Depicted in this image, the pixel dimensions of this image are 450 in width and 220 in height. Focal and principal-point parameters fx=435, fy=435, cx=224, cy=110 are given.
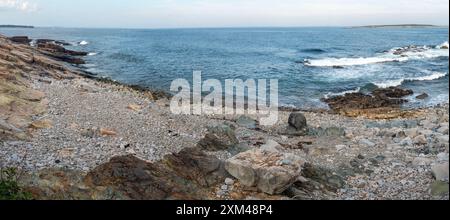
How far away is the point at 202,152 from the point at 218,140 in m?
2.45

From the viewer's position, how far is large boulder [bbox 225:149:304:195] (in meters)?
9.45

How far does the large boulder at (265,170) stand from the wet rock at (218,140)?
292 cm

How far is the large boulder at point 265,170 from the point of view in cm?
945

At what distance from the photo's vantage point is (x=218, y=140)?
1363 cm

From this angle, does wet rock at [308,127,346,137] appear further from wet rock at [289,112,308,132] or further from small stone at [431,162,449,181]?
small stone at [431,162,449,181]

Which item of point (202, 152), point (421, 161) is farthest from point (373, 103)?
point (202, 152)

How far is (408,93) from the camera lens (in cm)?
2770

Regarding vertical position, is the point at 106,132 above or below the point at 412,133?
above

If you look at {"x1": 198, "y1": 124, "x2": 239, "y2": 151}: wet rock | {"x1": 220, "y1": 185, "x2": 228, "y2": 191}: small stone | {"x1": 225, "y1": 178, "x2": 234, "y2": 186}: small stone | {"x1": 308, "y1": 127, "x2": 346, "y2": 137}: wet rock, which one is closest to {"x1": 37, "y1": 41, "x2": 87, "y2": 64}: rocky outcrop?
{"x1": 308, "y1": 127, "x2": 346, "y2": 137}: wet rock

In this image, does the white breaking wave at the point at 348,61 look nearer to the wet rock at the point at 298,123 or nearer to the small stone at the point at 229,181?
the wet rock at the point at 298,123

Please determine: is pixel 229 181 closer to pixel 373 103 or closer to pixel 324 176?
pixel 324 176

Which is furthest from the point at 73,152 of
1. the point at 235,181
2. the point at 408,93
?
the point at 408,93

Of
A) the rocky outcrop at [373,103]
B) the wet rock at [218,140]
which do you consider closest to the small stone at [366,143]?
the wet rock at [218,140]
